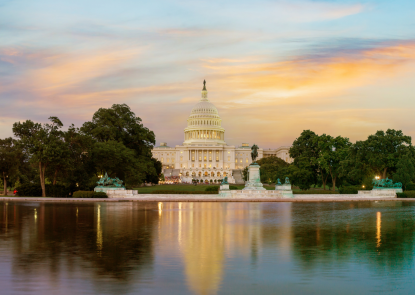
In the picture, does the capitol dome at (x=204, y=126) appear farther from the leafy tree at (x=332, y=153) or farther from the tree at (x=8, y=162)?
the tree at (x=8, y=162)

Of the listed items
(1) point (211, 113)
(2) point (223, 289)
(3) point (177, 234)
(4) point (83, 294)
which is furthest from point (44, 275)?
(1) point (211, 113)

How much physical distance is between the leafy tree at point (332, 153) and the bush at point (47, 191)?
122 feet

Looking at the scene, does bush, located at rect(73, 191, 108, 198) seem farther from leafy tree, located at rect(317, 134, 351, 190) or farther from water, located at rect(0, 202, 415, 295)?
leafy tree, located at rect(317, 134, 351, 190)

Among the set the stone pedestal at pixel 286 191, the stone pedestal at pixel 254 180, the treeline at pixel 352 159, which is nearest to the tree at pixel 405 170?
the treeline at pixel 352 159

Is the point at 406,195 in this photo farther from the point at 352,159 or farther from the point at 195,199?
the point at 195,199

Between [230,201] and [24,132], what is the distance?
25.7 m

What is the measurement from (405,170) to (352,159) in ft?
23.7

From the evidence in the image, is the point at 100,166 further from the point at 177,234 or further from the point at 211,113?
the point at 211,113

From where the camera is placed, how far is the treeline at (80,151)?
49.5m

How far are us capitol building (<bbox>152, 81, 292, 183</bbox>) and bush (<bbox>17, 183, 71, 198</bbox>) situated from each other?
114m

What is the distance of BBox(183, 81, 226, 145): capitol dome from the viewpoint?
185m

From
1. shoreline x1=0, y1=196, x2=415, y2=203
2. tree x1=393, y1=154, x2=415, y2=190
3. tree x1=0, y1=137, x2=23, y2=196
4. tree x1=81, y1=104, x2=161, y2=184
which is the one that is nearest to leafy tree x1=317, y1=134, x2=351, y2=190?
tree x1=393, y1=154, x2=415, y2=190

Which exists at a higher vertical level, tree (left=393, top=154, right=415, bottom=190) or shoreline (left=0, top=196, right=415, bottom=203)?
tree (left=393, top=154, right=415, bottom=190)

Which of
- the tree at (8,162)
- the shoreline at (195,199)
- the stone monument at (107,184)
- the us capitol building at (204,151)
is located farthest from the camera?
the us capitol building at (204,151)
